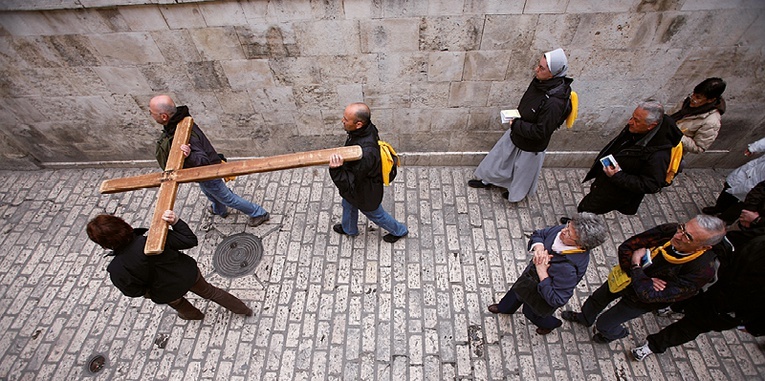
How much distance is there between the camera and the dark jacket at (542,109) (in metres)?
3.84

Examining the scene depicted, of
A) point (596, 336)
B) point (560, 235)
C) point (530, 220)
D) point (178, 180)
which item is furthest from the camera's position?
point (530, 220)

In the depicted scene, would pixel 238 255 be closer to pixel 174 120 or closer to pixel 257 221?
pixel 257 221

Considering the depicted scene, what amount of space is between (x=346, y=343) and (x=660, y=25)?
504 centimetres

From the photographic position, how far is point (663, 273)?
9.57ft

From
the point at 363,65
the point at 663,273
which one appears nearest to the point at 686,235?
the point at 663,273

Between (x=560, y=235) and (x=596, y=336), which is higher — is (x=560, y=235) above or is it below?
above

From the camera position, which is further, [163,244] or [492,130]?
[492,130]

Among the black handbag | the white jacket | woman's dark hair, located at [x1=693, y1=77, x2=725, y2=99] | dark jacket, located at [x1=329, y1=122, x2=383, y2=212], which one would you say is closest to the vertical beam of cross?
dark jacket, located at [x1=329, y1=122, x2=383, y2=212]

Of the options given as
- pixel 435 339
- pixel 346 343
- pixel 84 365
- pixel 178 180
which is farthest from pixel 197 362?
pixel 435 339

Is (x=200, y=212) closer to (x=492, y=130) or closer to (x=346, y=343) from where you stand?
(x=346, y=343)

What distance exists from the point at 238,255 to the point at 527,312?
3.64 metres

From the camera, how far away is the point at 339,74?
4668 millimetres

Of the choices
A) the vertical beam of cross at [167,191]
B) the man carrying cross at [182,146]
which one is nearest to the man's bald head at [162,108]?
the man carrying cross at [182,146]

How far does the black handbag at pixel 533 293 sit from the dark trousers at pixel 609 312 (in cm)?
75
